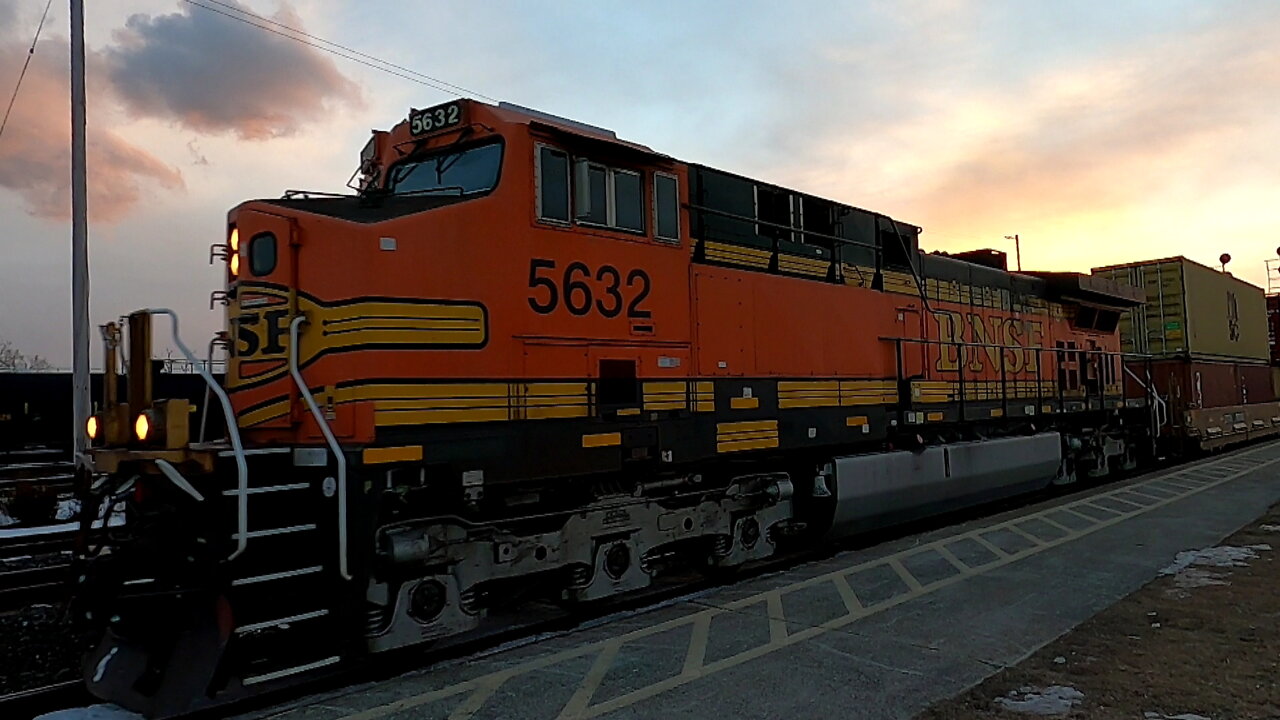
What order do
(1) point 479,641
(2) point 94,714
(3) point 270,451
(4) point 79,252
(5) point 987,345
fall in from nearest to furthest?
1. (2) point 94,714
2. (3) point 270,451
3. (1) point 479,641
4. (5) point 987,345
5. (4) point 79,252

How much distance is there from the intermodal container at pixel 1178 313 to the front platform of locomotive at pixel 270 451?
58.0 feet

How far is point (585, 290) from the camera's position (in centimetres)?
619

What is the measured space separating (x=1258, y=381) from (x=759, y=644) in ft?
77.5

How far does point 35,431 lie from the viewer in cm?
1762

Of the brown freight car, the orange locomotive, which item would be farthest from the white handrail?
the orange locomotive

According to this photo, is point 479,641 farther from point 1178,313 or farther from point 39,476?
point 1178,313

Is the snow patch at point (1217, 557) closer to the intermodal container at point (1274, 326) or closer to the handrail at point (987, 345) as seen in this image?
the handrail at point (987, 345)

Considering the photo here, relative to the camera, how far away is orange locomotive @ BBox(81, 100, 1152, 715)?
476 centimetres

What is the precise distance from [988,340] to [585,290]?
8.21m

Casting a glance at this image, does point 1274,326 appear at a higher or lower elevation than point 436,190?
higher

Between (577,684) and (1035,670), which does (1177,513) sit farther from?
(577,684)

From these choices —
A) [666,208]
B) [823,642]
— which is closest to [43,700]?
[823,642]

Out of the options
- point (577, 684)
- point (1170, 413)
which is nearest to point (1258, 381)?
point (1170, 413)

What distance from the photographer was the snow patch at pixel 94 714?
4.75m
